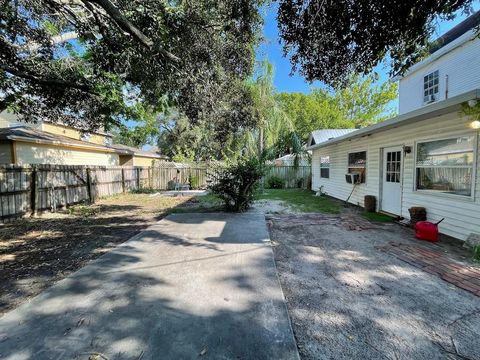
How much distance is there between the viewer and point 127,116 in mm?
8602

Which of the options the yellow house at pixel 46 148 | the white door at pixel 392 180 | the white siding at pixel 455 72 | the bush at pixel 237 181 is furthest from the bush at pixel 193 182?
the white siding at pixel 455 72

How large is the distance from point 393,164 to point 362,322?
6.25 meters

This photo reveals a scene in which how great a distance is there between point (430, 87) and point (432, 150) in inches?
206

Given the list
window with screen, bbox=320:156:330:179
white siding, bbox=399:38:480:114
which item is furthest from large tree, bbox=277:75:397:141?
white siding, bbox=399:38:480:114

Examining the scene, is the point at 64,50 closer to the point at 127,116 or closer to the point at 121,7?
the point at 127,116

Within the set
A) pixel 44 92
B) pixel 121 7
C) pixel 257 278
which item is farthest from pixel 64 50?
pixel 257 278

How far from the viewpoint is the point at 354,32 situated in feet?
10.4

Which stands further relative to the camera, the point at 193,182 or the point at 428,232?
the point at 193,182

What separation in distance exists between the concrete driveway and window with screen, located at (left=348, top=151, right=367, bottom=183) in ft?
21.2

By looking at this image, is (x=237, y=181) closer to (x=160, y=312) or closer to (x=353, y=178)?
(x=353, y=178)

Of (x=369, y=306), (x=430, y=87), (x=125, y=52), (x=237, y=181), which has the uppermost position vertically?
(x=430, y=87)

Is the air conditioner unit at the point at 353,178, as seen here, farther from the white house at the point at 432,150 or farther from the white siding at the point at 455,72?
the white siding at the point at 455,72

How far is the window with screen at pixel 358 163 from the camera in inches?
358


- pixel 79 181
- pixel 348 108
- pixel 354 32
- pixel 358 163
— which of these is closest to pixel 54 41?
pixel 79 181
